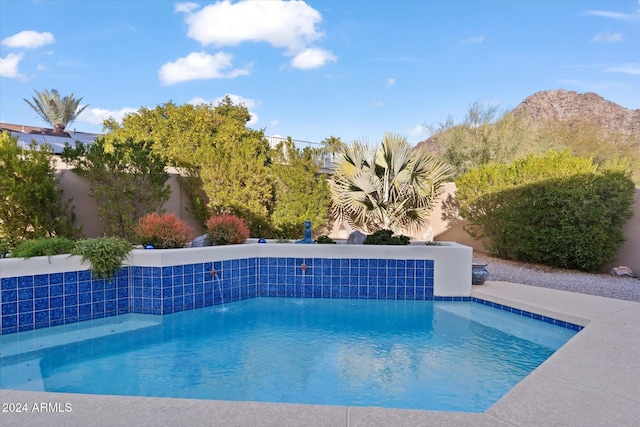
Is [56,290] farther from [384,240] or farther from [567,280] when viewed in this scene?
[567,280]

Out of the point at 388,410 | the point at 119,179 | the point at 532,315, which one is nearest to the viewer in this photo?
the point at 388,410

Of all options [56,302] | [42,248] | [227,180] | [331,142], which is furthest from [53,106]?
[56,302]

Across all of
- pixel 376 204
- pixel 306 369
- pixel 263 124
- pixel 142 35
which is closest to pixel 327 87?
pixel 263 124

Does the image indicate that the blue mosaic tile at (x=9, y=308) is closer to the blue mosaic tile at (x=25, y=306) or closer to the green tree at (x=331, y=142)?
the blue mosaic tile at (x=25, y=306)

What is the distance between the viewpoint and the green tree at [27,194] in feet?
26.7

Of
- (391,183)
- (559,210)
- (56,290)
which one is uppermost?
(391,183)

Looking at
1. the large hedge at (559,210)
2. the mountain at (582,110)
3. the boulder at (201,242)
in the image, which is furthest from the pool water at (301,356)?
the mountain at (582,110)

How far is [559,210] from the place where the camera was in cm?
949

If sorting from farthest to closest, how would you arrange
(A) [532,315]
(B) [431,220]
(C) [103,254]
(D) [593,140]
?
(D) [593,140], (B) [431,220], (A) [532,315], (C) [103,254]

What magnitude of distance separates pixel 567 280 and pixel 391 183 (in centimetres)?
499

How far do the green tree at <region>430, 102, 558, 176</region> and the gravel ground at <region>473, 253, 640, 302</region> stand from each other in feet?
27.1

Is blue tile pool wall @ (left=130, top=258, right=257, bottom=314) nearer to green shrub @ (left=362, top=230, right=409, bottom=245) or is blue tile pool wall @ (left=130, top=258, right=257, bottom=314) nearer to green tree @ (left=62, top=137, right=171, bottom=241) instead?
green shrub @ (left=362, top=230, right=409, bottom=245)

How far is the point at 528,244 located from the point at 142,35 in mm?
12995

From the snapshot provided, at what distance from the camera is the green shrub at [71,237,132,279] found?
5910 millimetres
